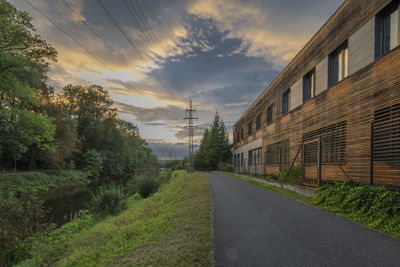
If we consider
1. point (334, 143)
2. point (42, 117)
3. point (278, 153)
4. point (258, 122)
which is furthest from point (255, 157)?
point (42, 117)

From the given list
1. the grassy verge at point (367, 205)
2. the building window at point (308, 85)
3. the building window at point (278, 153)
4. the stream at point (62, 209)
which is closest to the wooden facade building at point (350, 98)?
the building window at point (308, 85)

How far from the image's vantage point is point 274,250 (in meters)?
3.29

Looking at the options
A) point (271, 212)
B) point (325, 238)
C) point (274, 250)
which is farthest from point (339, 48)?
point (274, 250)

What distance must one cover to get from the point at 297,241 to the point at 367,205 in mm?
2900

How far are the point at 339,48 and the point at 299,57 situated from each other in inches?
151

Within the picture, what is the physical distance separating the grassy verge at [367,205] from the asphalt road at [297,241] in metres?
0.36

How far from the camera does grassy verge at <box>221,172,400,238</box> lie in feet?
14.4

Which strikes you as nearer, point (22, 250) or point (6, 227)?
point (22, 250)

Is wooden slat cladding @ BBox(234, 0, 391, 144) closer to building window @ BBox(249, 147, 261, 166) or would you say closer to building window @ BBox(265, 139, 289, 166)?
building window @ BBox(265, 139, 289, 166)

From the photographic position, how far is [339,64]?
10328 millimetres

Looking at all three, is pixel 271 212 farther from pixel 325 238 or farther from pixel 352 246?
pixel 352 246

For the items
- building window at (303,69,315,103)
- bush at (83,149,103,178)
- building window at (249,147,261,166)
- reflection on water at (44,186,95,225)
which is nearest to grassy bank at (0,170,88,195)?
reflection on water at (44,186,95,225)

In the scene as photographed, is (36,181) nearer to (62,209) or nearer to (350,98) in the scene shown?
(62,209)

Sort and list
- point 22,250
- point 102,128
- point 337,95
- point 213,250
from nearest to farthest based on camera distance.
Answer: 1. point 213,250
2. point 22,250
3. point 337,95
4. point 102,128
